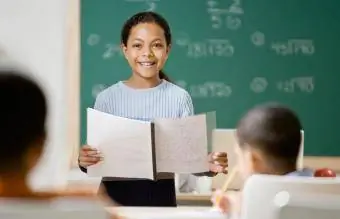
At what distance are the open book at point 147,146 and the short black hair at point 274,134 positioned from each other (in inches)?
23.1

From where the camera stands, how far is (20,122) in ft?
4.03

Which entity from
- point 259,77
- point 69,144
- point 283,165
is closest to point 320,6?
point 259,77

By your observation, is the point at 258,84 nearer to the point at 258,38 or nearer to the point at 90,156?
the point at 258,38

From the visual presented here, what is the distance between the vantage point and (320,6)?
151 inches

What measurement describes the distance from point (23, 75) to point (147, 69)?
5.39 ft

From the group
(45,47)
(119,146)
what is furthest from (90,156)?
(45,47)

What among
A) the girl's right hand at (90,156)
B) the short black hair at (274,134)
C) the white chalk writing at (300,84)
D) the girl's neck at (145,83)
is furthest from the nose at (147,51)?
the white chalk writing at (300,84)

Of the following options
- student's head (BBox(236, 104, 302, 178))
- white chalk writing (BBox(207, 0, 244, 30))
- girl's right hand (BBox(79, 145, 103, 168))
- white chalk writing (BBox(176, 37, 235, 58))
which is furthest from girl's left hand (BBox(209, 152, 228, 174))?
white chalk writing (BBox(207, 0, 244, 30))

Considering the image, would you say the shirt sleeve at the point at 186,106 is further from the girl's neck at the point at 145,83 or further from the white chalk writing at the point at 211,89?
the white chalk writing at the point at 211,89

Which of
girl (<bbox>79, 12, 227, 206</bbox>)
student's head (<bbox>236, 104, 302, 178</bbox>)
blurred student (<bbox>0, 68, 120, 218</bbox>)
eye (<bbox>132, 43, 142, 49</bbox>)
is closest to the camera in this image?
blurred student (<bbox>0, 68, 120, 218</bbox>)

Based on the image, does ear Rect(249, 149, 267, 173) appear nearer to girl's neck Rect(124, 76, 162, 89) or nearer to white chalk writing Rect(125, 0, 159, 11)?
girl's neck Rect(124, 76, 162, 89)

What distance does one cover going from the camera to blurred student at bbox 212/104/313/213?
1.89 m

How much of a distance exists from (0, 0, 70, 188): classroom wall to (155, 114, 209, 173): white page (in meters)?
1.41

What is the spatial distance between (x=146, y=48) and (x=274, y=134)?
45.4 inches
